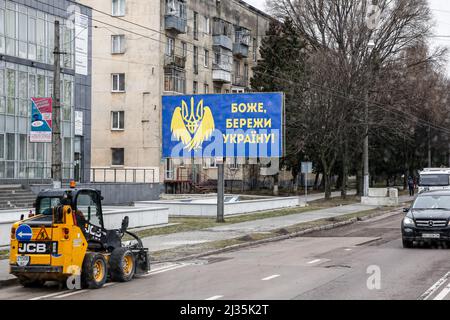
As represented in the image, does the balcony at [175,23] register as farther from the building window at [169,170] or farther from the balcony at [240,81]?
the balcony at [240,81]

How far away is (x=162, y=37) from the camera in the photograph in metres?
55.8

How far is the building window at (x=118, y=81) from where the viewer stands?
5659 centimetres

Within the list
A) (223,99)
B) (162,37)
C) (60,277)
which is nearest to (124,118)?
(162,37)

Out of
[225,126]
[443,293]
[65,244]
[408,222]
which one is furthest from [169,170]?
[443,293]

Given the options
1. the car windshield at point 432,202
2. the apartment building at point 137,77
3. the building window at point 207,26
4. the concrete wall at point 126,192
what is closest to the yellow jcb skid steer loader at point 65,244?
the car windshield at point 432,202

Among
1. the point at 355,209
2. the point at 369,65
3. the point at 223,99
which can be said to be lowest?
the point at 355,209

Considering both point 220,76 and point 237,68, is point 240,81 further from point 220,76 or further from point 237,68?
point 220,76

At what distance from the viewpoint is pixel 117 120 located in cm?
5709

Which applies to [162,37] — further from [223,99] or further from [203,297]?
[203,297]

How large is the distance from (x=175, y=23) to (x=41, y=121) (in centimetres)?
3657

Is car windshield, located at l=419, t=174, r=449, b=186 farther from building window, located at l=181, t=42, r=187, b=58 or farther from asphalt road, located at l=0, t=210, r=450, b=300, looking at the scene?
asphalt road, located at l=0, t=210, r=450, b=300

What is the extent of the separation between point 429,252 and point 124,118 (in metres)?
39.9

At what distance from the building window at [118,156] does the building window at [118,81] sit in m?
4.68

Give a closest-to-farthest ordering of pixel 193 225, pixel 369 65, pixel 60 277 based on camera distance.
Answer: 1. pixel 60 277
2. pixel 193 225
3. pixel 369 65
